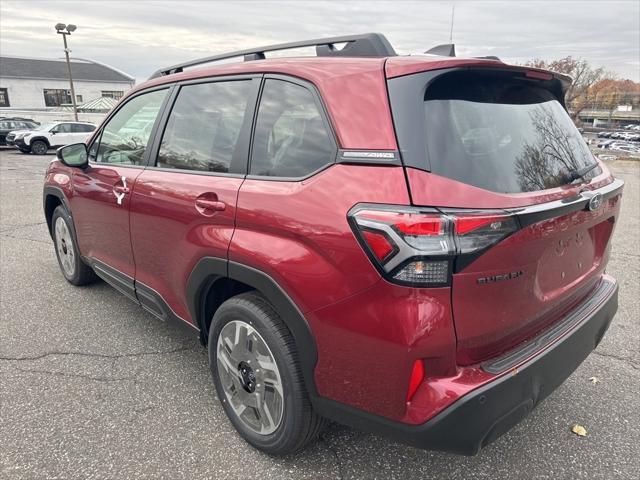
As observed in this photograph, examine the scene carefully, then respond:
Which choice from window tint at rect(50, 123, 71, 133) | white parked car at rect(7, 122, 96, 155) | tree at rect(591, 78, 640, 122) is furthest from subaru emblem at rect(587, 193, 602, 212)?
tree at rect(591, 78, 640, 122)

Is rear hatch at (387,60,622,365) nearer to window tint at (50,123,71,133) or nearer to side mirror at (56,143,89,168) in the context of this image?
side mirror at (56,143,89,168)

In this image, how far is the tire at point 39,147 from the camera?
69.7ft

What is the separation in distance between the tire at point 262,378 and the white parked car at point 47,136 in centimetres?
2195

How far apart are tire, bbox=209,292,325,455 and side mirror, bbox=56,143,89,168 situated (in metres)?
1.93

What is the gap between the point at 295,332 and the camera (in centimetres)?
195

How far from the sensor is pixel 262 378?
2195 mm

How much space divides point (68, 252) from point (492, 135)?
3931 mm

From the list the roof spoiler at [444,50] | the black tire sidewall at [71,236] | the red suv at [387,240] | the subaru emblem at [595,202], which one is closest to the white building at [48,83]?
the black tire sidewall at [71,236]

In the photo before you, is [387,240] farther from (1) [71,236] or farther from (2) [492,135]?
(1) [71,236]

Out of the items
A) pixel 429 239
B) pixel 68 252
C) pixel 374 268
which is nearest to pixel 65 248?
pixel 68 252

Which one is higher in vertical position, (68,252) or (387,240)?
(387,240)

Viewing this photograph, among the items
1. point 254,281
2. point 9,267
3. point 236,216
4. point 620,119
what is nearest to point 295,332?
point 254,281

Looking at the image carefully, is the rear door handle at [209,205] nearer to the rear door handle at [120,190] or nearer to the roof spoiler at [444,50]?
the rear door handle at [120,190]

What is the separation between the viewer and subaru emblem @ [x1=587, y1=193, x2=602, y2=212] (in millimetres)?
1996
